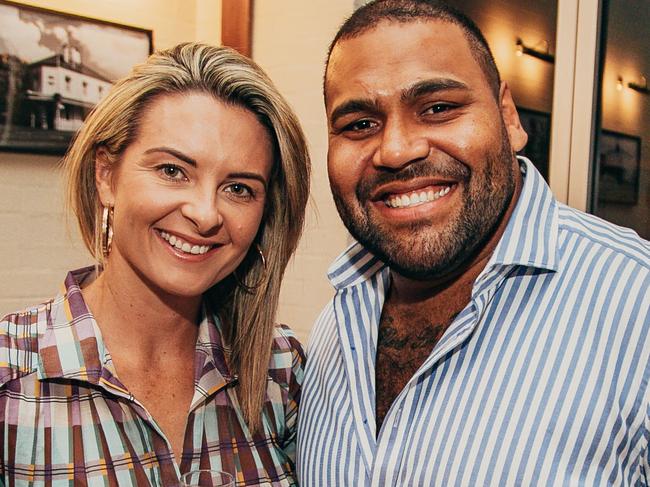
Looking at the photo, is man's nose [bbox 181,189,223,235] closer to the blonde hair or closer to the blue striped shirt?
the blonde hair

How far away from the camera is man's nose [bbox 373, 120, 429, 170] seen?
1299 millimetres

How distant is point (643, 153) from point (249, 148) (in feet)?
4.47

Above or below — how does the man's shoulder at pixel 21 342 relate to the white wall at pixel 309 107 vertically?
below

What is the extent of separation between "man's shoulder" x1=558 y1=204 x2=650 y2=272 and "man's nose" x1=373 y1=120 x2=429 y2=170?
0.29m

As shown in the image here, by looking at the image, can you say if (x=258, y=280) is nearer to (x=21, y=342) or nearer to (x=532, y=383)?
(x=21, y=342)

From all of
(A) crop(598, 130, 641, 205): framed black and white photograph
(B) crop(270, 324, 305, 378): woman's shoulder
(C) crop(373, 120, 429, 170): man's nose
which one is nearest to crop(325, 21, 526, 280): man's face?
(C) crop(373, 120, 429, 170): man's nose

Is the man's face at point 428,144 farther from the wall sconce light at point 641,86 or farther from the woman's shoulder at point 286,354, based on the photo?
the wall sconce light at point 641,86

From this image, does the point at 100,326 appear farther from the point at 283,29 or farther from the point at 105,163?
the point at 283,29

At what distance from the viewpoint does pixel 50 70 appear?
2637 mm

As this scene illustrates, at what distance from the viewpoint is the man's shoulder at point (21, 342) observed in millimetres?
1317

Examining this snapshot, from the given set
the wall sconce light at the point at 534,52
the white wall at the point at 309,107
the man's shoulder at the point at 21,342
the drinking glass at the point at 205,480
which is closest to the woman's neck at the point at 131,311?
the man's shoulder at the point at 21,342

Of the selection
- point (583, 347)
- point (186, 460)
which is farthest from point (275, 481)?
point (583, 347)

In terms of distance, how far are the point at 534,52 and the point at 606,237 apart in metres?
1.41

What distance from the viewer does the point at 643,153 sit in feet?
7.23
